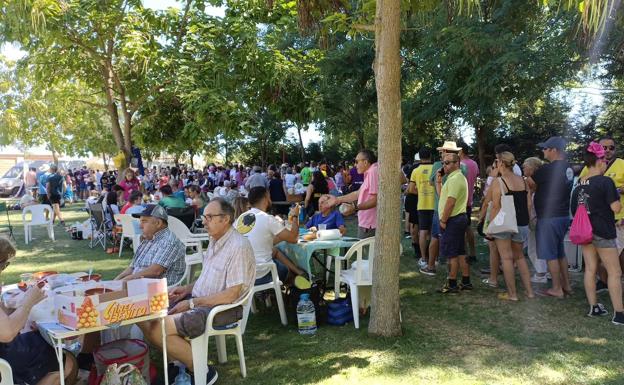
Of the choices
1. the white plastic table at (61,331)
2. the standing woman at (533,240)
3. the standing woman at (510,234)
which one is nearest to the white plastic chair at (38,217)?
the white plastic table at (61,331)

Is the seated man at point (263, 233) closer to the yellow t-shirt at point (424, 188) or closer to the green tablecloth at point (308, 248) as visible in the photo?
the green tablecloth at point (308, 248)

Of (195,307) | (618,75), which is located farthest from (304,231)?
(618,75)

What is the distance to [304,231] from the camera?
5.74 meters

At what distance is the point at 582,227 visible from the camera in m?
4.48

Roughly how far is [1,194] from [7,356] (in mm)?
26276

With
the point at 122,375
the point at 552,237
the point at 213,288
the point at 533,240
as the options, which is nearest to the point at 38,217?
the point at 213,288

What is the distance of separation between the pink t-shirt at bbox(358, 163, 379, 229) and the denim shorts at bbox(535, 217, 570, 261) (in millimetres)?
1882

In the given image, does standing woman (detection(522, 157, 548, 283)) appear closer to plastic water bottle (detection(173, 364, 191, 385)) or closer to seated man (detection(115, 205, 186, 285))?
seated man (detection(115, 205, 186, 285))

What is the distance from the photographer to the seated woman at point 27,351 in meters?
2.61

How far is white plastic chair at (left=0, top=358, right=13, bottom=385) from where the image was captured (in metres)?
2.56

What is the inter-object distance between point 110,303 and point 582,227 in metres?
4.06

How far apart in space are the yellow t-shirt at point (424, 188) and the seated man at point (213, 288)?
376cm

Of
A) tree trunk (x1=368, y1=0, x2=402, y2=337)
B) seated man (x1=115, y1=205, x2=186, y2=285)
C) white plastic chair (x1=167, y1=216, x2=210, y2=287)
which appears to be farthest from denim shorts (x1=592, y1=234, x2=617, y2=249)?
white plastic chair (x1=167, y1=216, x2=210, y2=287)

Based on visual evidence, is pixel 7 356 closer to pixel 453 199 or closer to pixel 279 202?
pixel 453 199
